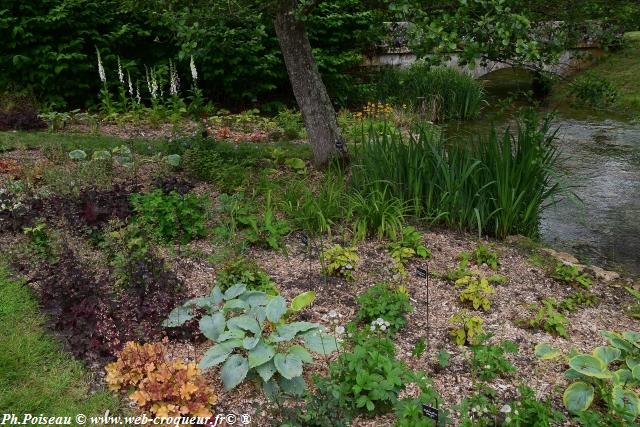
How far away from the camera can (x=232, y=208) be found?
459 centimetres

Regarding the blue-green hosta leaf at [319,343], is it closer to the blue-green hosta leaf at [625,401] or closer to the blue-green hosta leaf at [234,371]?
the blue-green hosta leaf at [234,371]

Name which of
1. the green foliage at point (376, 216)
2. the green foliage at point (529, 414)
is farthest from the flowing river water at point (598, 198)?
the green foliage at point (529, 414)

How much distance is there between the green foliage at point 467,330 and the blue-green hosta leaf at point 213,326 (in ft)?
4.22

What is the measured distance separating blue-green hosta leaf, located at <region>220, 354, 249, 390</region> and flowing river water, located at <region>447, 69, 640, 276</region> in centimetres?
350

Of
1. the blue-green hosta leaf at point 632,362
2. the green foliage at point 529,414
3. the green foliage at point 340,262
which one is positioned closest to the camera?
the green foliage at point 529,414

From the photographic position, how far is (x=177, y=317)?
311 centimetres

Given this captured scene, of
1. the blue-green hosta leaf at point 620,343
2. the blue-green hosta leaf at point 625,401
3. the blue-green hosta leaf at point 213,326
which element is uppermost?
the blue-green hosta leaf at point 213,326

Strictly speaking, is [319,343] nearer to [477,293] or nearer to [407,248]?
[477,293]

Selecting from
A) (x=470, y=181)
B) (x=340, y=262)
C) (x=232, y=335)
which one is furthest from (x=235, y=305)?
(x=470, y=181)

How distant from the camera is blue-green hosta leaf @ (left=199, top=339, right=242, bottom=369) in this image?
2.65m

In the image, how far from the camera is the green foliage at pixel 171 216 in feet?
13.8

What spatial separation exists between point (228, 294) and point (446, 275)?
1618mm

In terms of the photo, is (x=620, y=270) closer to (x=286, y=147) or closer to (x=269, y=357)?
(x=269, y=357)

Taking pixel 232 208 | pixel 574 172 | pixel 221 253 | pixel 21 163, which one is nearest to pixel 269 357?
pixel 221 253
